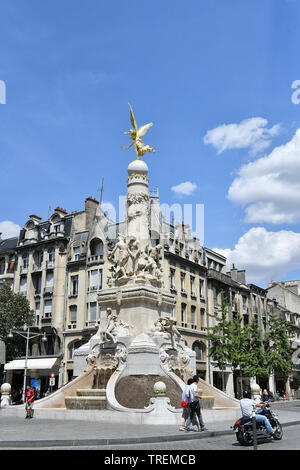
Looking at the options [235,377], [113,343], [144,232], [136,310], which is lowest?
[235,377]

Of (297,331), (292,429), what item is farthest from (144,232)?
(297,331)

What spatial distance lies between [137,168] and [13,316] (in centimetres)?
2509

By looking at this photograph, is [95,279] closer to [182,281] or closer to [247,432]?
[182,281]

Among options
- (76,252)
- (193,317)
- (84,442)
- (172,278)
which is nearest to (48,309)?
(76,252)

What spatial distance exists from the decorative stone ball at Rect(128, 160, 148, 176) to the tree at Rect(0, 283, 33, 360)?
23.7m

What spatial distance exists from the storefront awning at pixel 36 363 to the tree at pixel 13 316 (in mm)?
928

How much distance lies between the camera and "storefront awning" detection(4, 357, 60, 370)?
43188 mm

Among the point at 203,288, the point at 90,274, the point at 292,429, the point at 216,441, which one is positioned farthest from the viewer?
the point at 203,288

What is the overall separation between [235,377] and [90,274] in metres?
21.9

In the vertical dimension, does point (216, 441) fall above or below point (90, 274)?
below

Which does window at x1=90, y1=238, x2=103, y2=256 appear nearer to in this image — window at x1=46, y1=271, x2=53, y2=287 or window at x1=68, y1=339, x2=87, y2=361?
window at x1=46, y1=271, x2=53, y2=287

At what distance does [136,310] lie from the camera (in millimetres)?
19859

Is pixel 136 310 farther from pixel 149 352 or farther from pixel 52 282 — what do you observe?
pixel 52 282

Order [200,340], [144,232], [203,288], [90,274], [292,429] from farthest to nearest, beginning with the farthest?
1. [203,288]
2. [200,340]
3. [90,274]
4. [144,232]
5. [292,429]
